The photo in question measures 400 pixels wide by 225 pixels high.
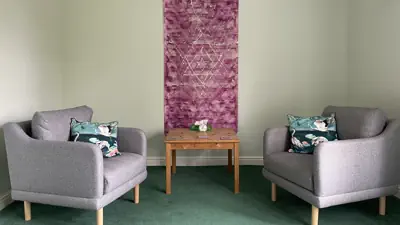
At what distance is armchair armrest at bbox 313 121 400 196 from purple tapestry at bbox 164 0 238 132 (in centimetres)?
191

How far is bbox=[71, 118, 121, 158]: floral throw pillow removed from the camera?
107 inches

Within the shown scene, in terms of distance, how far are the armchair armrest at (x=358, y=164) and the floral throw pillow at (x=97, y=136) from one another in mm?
1562

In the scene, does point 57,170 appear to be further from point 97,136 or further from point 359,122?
point 359,122

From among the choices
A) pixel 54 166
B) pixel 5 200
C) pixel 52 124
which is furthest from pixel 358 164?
pixel 5 200

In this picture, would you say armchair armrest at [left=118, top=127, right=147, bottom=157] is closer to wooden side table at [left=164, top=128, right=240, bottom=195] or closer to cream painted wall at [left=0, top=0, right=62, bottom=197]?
wooden side table at [left=164, top=128, right=240, bottom=195]

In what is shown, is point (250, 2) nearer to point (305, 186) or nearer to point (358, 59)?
point (358, 59)

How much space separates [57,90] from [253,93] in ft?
7.47

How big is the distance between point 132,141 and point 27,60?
1278 mm

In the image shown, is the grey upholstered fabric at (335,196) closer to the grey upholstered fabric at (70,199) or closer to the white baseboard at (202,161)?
the grey upholstered fabric at (70,199)

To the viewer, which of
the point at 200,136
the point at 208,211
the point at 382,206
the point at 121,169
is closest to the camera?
the point at 121,169

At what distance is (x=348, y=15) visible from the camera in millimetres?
4016

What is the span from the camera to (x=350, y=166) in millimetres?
2334

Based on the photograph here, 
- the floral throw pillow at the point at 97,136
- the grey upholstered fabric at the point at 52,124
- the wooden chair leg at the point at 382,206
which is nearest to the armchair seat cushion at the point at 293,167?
the wooden chair leg at the point at 382,206

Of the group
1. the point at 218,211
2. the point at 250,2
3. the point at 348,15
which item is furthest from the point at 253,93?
the point at 218,211
